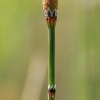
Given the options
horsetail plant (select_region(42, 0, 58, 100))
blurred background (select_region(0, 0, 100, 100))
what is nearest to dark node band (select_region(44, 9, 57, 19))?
horsetail plant (select_region(42, 0, 58, 100))

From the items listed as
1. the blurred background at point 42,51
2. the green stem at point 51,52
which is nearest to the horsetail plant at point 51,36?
the green stem at point 51,52

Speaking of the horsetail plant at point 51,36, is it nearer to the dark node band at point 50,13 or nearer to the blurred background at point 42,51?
the dark node band at point 50,13

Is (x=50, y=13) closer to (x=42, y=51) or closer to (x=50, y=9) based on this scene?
(x=50, y=9)

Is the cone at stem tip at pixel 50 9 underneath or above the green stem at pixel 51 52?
above

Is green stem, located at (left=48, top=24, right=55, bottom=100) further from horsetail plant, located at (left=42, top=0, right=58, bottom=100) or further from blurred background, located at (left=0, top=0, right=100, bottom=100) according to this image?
blurred background, located at (left=0, top=0, right=100, bottom=100)

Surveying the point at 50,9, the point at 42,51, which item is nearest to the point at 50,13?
the point at 50,9

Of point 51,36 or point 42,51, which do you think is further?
point 42,51

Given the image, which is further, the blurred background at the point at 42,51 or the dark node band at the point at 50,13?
the blurred background at the point at 42,51

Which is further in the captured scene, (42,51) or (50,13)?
(42,51)

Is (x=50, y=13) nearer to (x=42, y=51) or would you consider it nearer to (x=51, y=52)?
(x=51, y=52)
